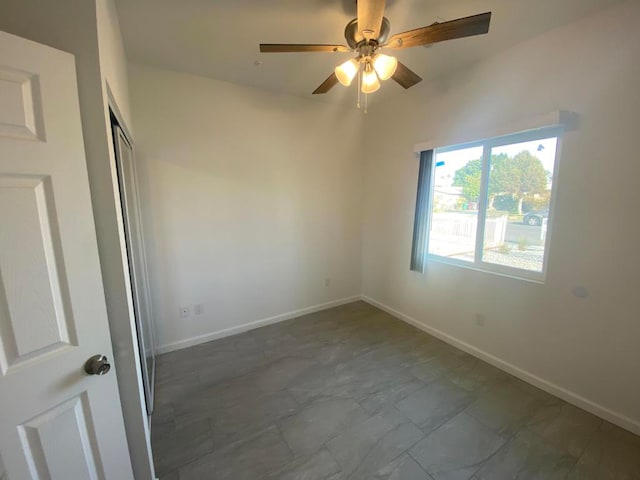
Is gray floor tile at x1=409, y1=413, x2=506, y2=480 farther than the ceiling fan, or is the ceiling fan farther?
gray floor tile at x1=409, y1=413, x2=506, y2=480

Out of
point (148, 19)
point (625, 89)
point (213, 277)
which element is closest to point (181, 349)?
point (213, 277)

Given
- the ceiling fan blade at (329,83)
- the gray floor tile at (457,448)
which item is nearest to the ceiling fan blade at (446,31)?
the ceiling fan blade at (329,83)

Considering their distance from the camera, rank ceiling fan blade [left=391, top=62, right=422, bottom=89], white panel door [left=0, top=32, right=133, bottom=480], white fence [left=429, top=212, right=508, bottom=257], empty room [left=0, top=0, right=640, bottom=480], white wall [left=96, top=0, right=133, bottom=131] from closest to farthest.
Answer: white panel door [left=0, top=32, right=133, bottom=480], empty room [left=0, top=0, right=640, bottom=480], white wall [left=96, top=0, right=133, bottom=131], ceiling fan blade [left=391, top=62, right=422, bottom=89], white fence [left=429, top=212, right=508, bottom=257]

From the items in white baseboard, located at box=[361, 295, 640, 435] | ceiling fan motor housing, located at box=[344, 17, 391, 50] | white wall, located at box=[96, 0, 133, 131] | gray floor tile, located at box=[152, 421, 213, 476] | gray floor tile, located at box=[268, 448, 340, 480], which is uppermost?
ceiling fan motor housing, located at box=[344, 17, 391, 50]

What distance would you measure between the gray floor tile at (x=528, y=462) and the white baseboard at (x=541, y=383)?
583 millimetres

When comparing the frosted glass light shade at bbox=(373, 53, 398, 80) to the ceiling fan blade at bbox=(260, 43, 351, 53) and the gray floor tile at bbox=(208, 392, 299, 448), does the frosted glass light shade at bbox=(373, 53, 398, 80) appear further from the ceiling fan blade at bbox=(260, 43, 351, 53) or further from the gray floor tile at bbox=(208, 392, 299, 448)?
the gray floor tile at bbox=(208, 392, 299, 448)

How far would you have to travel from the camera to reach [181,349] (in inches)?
110

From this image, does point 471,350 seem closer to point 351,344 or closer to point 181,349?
point 351,344

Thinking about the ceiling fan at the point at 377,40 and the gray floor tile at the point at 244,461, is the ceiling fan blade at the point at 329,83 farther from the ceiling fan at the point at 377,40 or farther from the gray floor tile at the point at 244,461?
the gray floor tile at the point at 244,461

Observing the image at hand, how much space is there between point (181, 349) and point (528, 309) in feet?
11.0

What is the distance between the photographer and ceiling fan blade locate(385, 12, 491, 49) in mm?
1322

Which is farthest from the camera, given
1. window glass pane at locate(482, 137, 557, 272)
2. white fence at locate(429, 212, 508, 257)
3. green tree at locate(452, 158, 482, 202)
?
green tree at locate(452, 158, 482, 202)

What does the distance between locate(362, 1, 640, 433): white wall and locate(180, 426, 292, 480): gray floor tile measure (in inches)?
83.6

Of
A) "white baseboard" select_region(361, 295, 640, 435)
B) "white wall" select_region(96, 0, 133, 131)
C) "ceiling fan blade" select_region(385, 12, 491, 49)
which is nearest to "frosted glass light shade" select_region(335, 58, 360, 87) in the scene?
"ceiling fan blade" select_region(385, 12, 491, 49)
